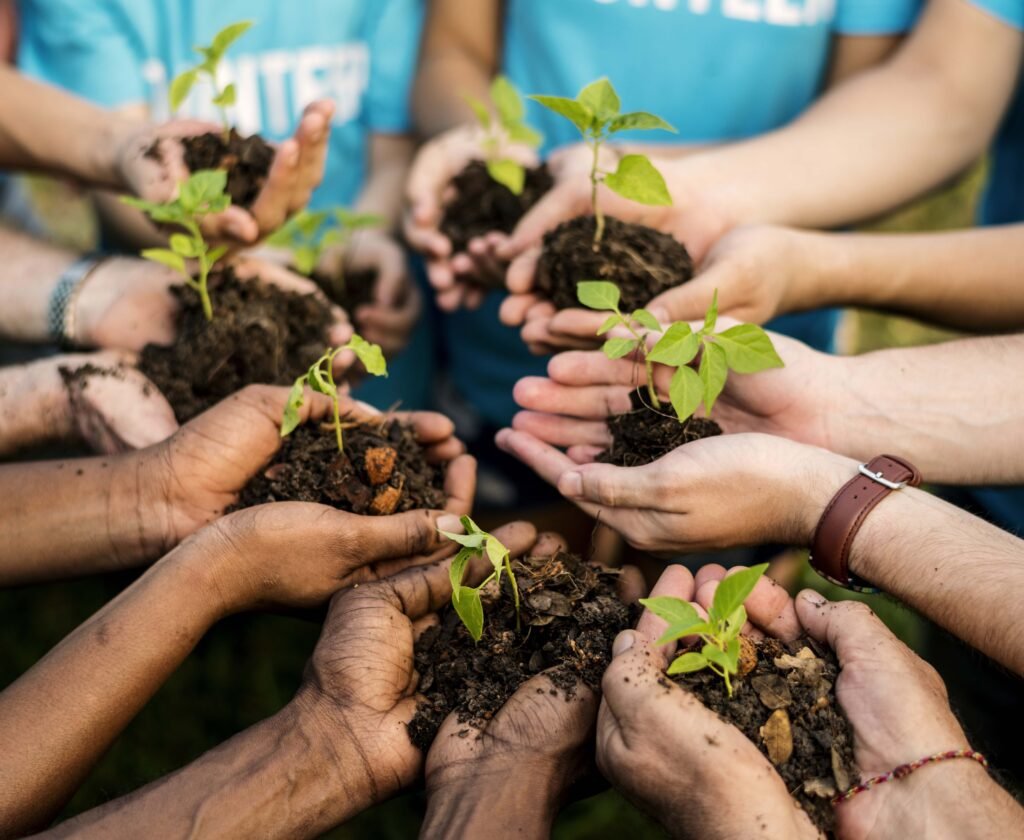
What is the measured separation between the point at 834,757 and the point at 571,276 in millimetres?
1438

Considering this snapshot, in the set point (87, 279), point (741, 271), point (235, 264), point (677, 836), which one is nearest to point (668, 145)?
point (741, 271)

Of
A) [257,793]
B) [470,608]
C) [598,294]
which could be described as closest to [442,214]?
[598,294]

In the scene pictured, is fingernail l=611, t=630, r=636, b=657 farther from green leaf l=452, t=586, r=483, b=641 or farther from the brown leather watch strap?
the brown leather watch strap

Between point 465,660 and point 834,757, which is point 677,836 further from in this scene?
point 465,660

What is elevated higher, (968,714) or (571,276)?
(571,276)

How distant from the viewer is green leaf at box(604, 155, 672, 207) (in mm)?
2104

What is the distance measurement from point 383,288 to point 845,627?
6.94ft

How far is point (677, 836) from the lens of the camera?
52.1 inches

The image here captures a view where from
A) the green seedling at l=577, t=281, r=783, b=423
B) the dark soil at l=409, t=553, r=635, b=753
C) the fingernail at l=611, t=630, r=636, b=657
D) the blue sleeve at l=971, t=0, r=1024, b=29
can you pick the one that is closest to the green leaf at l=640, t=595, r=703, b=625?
the fingernail at l=611, t=630, r=636, b=657

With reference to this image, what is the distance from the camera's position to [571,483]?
1.98 m

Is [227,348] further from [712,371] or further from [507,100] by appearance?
[712,371]

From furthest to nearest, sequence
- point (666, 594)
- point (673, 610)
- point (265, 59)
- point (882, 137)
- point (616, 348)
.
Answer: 1. point (265, 59)
2. point (882, 137)
3. point (616, 348)
4. point (666, 594)
5. point (673, 610)

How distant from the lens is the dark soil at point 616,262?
2.34 meters

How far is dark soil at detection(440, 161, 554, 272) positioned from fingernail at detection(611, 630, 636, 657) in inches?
67.5
